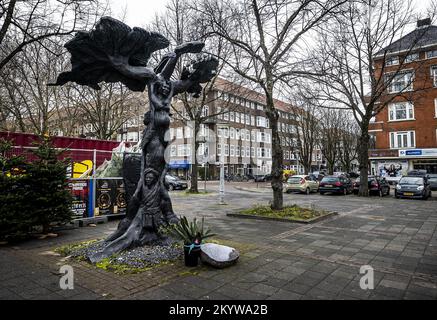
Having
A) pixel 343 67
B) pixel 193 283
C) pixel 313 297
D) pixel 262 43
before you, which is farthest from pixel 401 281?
pixel 343 67

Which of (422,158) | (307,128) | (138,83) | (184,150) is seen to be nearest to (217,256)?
(138,83)

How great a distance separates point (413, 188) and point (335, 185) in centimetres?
518

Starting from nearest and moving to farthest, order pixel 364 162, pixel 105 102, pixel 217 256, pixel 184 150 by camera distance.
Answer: pixel 217 256, pixel 364 162, pixel 105 102, pixel 184 150

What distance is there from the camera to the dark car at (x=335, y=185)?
23.1 m

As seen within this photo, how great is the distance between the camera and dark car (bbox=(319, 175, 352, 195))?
75.8 feet

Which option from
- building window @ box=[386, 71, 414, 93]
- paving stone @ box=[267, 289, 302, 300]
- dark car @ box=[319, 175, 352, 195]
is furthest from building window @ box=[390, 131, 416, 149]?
paving stone @ box=[267, 289, 302, 300]

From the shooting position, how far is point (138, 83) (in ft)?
22.6

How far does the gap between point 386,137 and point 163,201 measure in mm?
37751

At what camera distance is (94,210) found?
1016cm

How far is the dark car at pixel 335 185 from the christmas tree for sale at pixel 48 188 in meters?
20.0

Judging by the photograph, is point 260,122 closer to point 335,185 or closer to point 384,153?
point 384,153

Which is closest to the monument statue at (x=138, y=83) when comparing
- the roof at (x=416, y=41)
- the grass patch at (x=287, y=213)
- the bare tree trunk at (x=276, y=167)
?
the grass patch at (x=287, y=213)

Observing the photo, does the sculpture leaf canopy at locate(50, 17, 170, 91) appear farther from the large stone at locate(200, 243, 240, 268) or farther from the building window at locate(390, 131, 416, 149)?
the building window at locate(390, 131, 416, 149)
